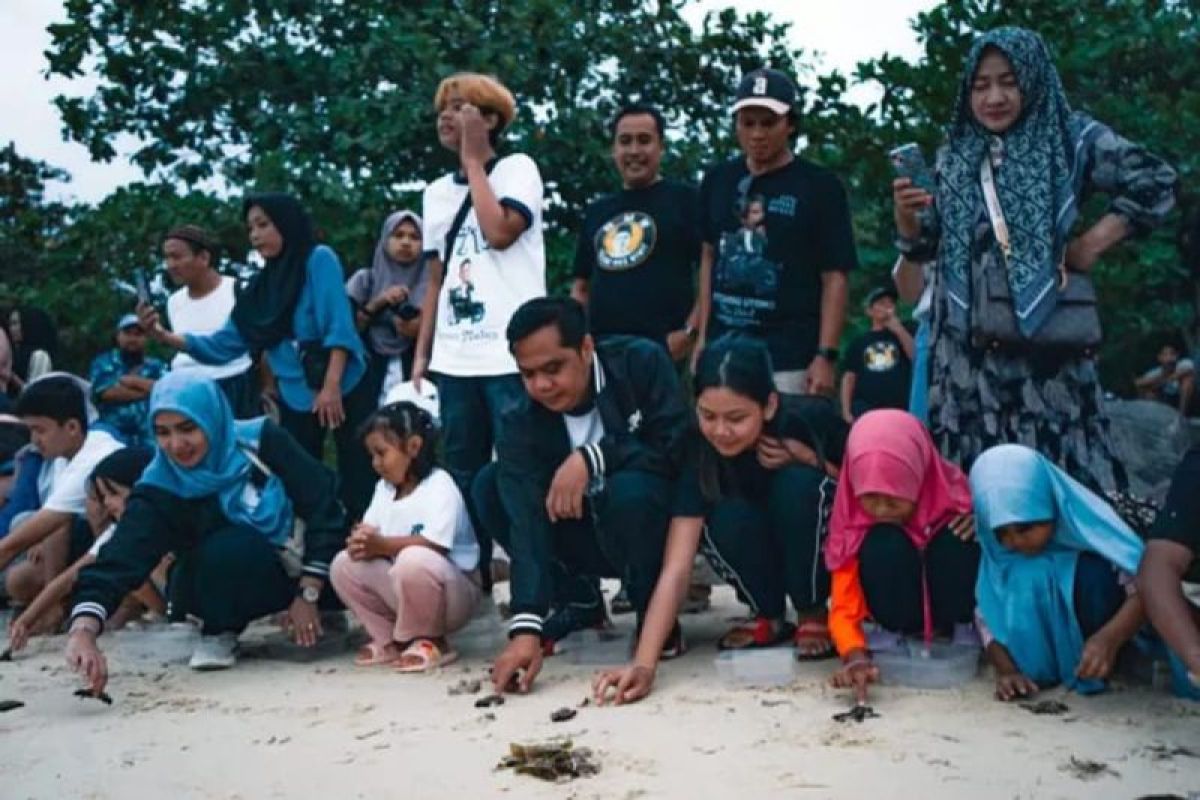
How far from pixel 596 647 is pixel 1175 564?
5.20ft

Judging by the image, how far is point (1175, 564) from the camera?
2.76 m

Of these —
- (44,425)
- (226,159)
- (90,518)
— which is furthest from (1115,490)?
(226,159)

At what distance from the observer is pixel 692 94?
349 inches

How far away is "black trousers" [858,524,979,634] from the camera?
3.30m

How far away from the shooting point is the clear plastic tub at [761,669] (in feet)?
10.9

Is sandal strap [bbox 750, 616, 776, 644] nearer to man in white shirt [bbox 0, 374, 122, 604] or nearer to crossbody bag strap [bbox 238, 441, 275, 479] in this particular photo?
crossbody bag strap [bbox 238, 441, 275, 479]

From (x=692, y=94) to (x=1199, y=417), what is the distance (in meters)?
4.28

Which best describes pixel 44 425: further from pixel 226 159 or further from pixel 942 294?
pixel 226 159

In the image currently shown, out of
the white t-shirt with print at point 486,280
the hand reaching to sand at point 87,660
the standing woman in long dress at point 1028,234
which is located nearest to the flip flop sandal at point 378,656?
the hand reaching to sand at point 87,660

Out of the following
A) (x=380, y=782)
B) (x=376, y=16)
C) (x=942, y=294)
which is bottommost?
(x=380, y=782)

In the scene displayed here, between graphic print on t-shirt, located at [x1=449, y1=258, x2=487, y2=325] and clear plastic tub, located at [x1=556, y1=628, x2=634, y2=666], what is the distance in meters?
1.02

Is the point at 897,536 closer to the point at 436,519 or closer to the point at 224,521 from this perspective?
the point at 436,519

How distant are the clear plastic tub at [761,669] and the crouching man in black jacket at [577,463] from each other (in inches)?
13.8

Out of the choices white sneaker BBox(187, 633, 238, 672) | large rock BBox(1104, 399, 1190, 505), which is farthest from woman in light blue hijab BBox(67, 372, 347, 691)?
large rock BBox(1104, 399, 1190, 505)
